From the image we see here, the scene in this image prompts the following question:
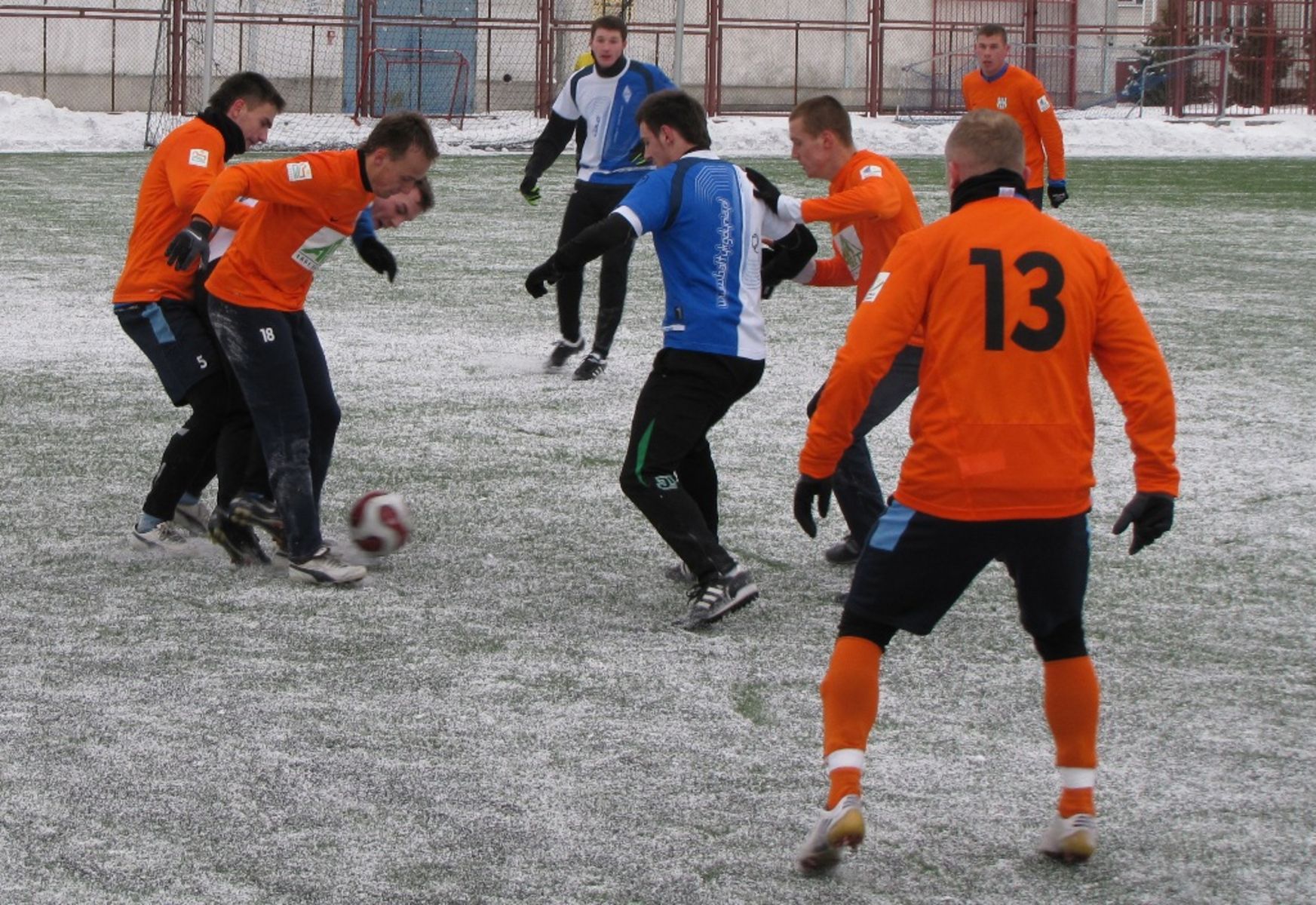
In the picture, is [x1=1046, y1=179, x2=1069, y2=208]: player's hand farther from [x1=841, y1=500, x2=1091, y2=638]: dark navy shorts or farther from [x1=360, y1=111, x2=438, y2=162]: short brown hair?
[x1=841, y1=500, x2=1091, y2=638]: dark navy shorts

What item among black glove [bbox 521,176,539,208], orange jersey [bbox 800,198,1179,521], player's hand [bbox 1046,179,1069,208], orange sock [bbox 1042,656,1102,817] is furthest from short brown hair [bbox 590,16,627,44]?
orange sock [bbox 1042,656,1102,817]

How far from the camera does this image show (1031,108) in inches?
495

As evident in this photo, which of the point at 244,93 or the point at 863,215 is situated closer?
the point at 863,215

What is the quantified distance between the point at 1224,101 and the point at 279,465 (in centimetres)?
3011

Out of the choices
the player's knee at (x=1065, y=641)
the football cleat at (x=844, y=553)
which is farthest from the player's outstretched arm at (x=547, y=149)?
the player's knee at (x=1065, y=641)

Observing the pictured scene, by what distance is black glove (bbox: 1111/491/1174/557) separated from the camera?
13.0 ft

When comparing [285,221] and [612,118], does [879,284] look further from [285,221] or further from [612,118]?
[612,118]

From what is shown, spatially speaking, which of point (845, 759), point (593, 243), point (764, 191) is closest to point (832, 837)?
point (845, 759)

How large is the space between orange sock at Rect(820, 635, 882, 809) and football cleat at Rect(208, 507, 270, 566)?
9.58 ft

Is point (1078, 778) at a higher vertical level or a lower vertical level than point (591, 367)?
lower

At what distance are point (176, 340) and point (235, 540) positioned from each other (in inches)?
29.4

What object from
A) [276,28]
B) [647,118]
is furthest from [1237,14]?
[647,118]

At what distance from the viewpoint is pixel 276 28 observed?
29953 mm

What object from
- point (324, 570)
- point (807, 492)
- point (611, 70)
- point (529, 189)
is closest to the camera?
point (807, 492)
